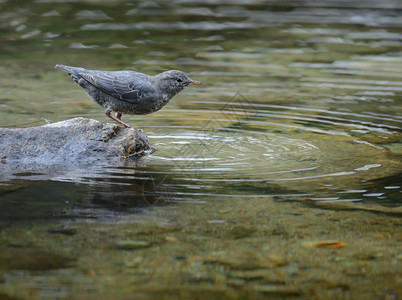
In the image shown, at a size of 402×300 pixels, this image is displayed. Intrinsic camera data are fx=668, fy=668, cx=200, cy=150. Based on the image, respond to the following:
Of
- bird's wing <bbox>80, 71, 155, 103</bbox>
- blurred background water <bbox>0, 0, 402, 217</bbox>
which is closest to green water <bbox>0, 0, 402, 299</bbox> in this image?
blurred background water <bbox>0, 0, 402, 217</bbox>

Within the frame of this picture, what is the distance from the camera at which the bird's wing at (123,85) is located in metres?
7.56

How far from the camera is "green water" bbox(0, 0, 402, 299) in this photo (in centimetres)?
429

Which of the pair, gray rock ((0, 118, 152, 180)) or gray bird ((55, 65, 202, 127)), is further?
gray bird ((55, 65, 202, 127))

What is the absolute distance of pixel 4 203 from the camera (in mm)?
5641

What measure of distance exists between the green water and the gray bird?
542mm

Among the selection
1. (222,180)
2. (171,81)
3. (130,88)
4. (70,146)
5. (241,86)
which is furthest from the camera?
(241,86)

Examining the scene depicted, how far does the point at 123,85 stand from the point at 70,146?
94 cm

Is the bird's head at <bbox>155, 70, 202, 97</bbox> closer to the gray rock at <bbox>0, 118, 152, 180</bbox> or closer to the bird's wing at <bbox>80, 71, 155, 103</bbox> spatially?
the bird's wing at <bbox>80, 71, 155, 103</bbox>

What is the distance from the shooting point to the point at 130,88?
758 cm

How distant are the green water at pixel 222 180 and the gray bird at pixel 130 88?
542 millimetres

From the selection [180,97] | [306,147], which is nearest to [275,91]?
[180,97]

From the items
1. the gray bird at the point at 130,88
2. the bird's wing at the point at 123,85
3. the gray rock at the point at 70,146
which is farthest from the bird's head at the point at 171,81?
the gray rock at the point at 70,146

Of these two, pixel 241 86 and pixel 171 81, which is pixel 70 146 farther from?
pixel 241 86

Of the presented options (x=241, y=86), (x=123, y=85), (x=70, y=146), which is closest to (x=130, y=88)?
(x=123, y=85)
